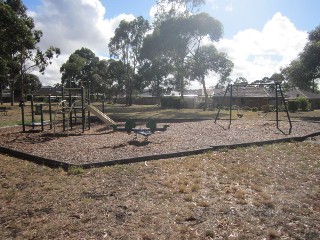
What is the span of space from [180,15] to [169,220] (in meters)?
41.5

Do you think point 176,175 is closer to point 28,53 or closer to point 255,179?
point 255,179

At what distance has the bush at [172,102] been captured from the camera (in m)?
45.2

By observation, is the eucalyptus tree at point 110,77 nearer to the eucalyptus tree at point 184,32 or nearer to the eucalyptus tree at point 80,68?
the eucalyptus tree at point 80,68

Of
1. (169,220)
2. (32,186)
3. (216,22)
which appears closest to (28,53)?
(216,22)

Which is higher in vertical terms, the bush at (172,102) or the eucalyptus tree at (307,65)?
the eucalyptus tree at (307,65)

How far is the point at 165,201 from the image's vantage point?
5.58 metres

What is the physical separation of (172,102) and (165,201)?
4071cm

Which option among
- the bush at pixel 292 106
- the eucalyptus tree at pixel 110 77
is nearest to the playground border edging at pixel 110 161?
the bush at pixel 292 106

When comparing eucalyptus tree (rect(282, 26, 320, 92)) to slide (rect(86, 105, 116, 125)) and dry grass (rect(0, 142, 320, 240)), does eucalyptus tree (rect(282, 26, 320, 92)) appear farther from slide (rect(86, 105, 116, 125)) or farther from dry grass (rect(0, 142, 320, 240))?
dry grass (rect(0, 142, 320, 240))

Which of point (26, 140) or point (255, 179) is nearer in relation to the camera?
point (255, 179)

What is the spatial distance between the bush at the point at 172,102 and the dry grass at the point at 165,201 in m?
36.7

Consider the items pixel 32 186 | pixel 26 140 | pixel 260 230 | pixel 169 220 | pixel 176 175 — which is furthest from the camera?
pixel 26 140

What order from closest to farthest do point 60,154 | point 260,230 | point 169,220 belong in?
point 260,230, point 169,220, point 60,154

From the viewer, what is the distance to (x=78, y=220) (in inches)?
188
